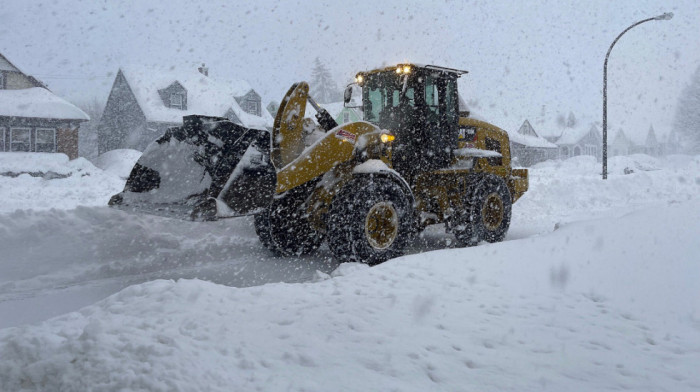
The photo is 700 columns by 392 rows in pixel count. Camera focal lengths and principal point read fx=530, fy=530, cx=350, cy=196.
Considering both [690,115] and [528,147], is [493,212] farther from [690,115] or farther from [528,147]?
[690,115]

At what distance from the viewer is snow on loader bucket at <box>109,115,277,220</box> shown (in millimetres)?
5763

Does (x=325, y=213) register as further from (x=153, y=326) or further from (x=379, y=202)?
(x=153, y=326)

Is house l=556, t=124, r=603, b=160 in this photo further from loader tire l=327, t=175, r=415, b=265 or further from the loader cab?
loader tire l=327, t=175, r=415, b=265

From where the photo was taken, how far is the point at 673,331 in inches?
158

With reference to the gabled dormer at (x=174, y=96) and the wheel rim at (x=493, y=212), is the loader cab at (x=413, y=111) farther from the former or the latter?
the gabled dormer at (x=174, y=96)

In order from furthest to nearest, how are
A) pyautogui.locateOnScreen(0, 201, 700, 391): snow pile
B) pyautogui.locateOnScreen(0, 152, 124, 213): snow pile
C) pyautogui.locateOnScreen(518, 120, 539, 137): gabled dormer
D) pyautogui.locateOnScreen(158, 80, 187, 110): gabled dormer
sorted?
pyautogui.locateOnScreen(518, 120, 539, 137): gabled dormer, pyautogui.locateOnScreen(158, 80, 187, 110): gabled dormer, pyautogui.locateOnScreen(0, 152, 124, 213): snow pile, pyautogui.locateOnScreen(0, 201, 700, 391): snow pile

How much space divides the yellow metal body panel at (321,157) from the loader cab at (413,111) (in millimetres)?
1137

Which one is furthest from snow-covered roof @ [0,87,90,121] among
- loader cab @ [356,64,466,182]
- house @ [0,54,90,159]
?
loader cab @ [356,64,466,182]

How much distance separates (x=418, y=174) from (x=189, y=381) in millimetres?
5336

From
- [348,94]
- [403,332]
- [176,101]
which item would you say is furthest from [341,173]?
[176,101]

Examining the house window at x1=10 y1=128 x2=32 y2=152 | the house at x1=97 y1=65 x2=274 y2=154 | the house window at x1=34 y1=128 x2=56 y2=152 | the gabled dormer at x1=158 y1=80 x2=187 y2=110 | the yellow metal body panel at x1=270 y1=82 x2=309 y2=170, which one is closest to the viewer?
the yellow metal body panel at x1=270 y1=82 x2=309 y2=170

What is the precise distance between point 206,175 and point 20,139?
87.1ft

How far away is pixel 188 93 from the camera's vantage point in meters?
35.2

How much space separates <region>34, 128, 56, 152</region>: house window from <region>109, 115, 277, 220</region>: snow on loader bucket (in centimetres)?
2527
